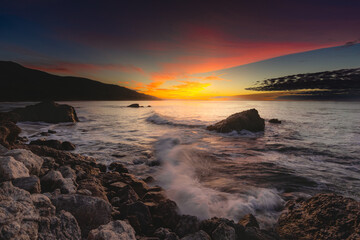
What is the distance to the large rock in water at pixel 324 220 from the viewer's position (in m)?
3.16

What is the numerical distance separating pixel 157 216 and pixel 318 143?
1447cm

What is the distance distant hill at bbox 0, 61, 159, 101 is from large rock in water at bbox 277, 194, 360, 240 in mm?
159344

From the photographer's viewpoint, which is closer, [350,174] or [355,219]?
[355,219]

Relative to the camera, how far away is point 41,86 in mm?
150000

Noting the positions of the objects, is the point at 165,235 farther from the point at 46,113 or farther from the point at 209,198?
the point at 46,113

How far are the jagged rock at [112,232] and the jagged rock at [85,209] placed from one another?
0.42 metres

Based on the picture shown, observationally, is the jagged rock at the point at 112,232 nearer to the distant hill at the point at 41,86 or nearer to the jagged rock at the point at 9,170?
the jagged rock at the point at 9,170

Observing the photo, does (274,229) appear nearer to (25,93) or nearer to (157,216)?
(157,216)

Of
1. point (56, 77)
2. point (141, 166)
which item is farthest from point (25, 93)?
point (141, 166)

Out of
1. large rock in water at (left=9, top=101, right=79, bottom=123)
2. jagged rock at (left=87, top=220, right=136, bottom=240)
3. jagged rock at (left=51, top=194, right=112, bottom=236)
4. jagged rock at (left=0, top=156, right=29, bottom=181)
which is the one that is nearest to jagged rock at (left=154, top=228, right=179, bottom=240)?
jagged rock at (left=87, top=220, right=136, bottom=240)

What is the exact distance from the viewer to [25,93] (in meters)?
130

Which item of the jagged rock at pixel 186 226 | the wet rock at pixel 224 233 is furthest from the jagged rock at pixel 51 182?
the wet rock at pixel 224 233

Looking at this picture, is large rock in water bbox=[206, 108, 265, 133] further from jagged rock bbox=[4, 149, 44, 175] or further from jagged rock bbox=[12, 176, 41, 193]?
jagged rock bbox=[12, 176, 41, 193]

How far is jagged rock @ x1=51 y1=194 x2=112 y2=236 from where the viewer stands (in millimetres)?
2889
